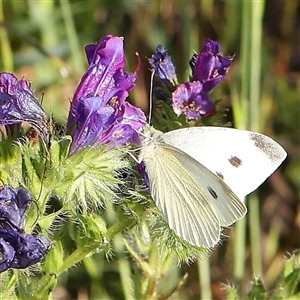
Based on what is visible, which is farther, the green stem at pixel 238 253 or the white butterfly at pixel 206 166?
the green stem at pixel 238 253

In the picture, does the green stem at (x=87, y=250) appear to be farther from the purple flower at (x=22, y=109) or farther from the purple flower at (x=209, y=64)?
the purple flower at (x=209, y=64)

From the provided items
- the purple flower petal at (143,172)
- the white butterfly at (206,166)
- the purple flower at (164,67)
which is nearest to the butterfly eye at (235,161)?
the white butterfly at (206,166)

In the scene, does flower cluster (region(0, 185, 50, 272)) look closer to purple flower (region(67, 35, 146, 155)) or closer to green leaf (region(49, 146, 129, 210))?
green leaf (region(49, 146, 129, 210))

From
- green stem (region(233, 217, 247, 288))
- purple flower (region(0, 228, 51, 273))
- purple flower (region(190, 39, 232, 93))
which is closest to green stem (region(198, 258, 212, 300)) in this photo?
green stem (region(233, 217, 247, 288))

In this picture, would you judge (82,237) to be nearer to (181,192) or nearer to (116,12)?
(181,192)

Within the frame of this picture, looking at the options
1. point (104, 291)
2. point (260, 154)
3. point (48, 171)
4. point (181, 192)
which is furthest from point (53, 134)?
point (104, 291)

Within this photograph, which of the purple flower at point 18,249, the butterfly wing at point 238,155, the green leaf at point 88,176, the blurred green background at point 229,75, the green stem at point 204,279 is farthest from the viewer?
the blurred green background at point 229,75
